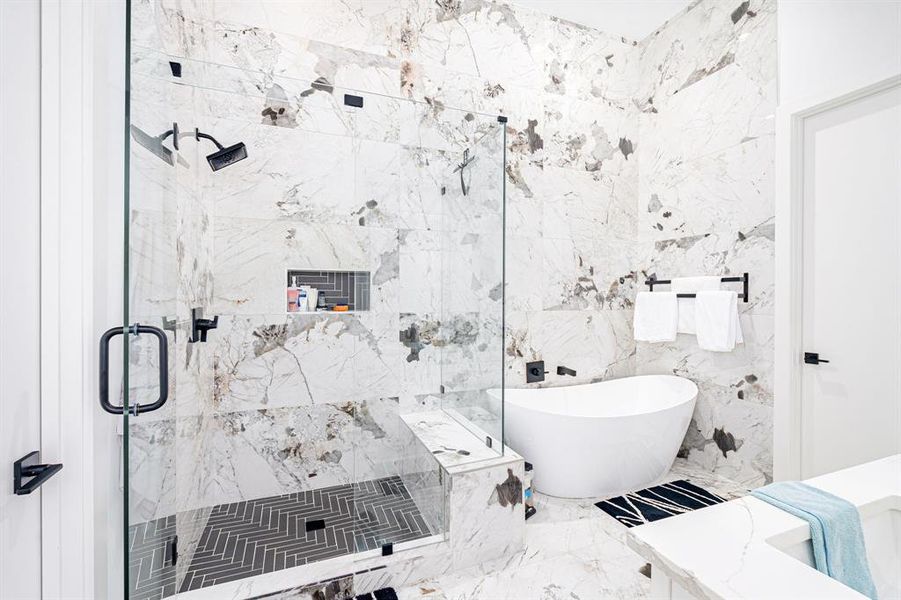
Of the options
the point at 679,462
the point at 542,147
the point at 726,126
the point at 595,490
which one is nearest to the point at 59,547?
the point at 595,490

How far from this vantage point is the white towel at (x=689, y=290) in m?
2.59

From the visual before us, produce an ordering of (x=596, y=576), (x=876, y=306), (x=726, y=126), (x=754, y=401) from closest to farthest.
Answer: (x=596, y=576), (x=876, y=306), (x=754, y=401), (x=726, y=126)

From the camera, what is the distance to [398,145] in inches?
86.7

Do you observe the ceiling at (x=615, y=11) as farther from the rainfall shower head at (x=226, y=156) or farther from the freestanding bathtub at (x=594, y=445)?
the freestanding bathtub at (x=594, y=445)

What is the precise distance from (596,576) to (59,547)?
5.98 feet

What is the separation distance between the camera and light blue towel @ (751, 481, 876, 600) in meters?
0.86

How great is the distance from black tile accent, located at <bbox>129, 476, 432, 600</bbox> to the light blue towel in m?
1.37

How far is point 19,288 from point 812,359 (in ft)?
10.3

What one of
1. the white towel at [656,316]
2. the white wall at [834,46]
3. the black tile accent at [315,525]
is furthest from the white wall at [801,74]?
the black tile accent at [315,525]

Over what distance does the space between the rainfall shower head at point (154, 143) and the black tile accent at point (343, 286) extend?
873mm

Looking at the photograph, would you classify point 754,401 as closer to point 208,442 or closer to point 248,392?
point 248,392

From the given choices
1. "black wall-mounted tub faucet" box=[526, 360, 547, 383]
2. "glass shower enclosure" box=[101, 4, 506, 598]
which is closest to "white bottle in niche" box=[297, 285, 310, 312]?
"glass shower enclosure" box=[101, 4, 506, 598]

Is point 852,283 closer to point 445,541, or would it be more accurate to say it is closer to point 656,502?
point 656,502

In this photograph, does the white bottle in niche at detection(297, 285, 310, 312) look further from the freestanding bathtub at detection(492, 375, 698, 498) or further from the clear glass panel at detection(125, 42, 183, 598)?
the freestanding bathtub at detection(492, 375, 698, 498)
